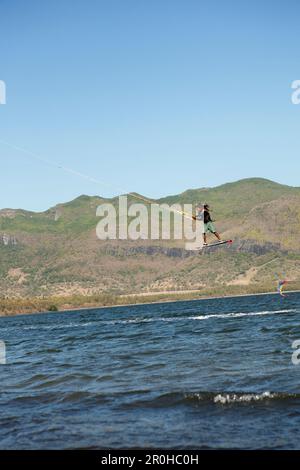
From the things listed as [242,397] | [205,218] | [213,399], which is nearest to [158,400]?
[213,399]

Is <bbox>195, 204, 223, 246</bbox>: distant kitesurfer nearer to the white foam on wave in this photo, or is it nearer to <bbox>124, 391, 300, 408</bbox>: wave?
<bbox>124, 391, 300, 408</bbox>: wave

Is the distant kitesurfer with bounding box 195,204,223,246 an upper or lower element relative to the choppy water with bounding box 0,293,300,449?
upper

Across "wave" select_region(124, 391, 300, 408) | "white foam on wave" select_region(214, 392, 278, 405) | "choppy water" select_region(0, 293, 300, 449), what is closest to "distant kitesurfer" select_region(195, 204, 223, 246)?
"choppy water" select_region(0, 293, 300, 449)

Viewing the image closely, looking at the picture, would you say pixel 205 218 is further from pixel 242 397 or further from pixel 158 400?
pixel 242 397

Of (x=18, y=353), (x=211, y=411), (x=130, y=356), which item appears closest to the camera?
(x=211, y=411)

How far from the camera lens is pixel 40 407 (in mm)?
18047

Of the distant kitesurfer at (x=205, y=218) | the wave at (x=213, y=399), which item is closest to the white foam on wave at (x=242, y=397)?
the wave at (x=213, y=399)

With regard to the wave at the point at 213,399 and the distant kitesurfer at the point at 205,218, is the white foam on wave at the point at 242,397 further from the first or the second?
the distant kitesurfer at the point at 205,218

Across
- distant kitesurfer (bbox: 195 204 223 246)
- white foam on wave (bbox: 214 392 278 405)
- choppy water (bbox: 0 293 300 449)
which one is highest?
Result: distant kitesurfer (bbox: 195 204 223 246)

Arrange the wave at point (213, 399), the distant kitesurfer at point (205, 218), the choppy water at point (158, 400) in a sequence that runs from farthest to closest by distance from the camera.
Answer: the distant kitesurfer at point (205, 218) → the wave at point (213, 399) → the choppy water at point (158, 400)
